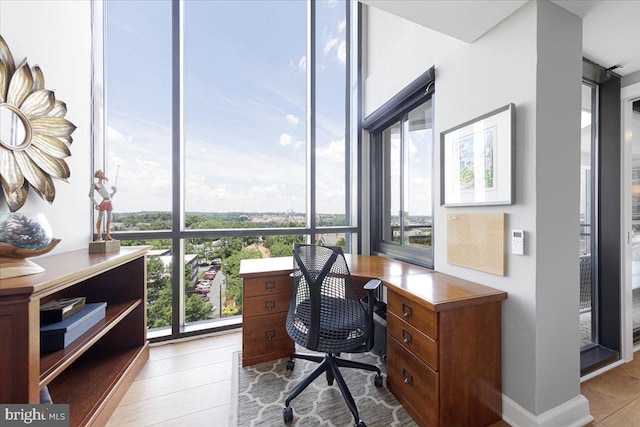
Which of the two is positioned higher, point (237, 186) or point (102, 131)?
point (102, 131)

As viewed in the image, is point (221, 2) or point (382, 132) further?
point (382, 132)

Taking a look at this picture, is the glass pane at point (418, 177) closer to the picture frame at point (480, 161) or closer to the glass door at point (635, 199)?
the picture frame at point (480, 161)

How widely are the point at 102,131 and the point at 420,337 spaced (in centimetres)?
293

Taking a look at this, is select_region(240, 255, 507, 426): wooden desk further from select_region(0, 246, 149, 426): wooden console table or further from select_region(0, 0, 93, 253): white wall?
select_region(0, 0, 93, 253): white wall

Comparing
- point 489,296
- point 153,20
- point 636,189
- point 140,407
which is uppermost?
point 153,20

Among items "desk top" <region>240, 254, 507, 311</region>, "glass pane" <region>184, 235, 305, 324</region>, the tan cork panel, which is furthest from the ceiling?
"glass pane" <region>184, 235, 305, 324</region>

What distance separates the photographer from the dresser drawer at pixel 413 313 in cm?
129

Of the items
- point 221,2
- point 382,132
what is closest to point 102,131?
point 221,2

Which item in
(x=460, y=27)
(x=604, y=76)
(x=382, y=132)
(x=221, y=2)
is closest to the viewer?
(x=460, y=27)

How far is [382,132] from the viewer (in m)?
3.02

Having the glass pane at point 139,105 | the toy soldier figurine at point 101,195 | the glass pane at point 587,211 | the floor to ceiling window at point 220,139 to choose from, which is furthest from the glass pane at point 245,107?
the glass pane at point 587,211

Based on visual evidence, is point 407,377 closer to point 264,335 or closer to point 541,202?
point 264,335

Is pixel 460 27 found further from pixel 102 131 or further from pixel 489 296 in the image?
pixel 102 131

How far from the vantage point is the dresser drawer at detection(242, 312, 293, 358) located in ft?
6.49
